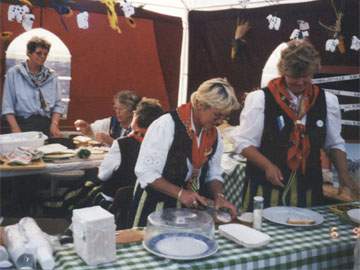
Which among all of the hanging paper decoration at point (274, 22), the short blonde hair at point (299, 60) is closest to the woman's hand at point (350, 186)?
the short blonde hair at point (299, 60)

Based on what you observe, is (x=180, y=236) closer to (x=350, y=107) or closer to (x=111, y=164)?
(x=111, y=164)

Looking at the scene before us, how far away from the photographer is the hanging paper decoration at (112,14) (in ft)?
13.4

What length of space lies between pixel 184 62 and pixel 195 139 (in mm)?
2847

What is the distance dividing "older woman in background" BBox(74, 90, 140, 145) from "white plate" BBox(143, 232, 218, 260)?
173 cm

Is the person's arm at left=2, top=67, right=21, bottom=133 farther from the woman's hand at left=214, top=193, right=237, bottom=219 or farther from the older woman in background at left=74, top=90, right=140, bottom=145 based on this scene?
the woman's hand at left=214, top=193, right=237, bottom=219

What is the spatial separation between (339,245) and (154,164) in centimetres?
75

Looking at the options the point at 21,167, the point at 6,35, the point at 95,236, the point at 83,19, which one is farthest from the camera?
the point at 83,19

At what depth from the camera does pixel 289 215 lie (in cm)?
175

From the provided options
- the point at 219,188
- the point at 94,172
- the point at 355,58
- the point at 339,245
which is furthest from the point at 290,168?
the point at 94,172

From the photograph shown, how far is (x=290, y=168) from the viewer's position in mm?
2078

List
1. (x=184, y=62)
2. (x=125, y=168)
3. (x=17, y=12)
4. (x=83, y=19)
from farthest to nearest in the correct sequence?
(x=184, y=62) → (x=83, y=19) → (x=17, y=12) → (x=125, y=168)

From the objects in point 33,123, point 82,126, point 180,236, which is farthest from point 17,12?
point 180,236

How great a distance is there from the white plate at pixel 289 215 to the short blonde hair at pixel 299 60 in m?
0.57

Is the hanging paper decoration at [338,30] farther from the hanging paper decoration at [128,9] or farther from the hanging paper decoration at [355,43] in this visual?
the hanging paper decoration at [128,9]
